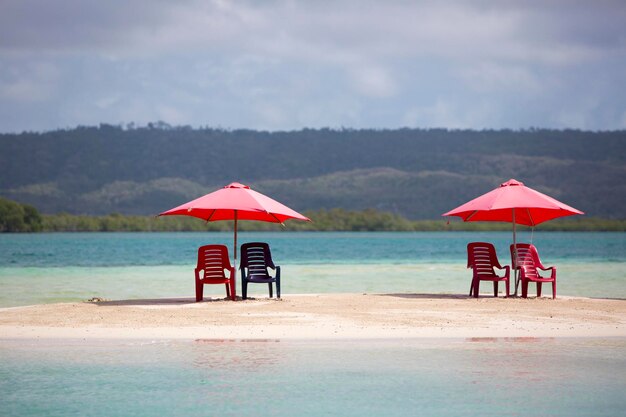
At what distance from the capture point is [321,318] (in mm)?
13031

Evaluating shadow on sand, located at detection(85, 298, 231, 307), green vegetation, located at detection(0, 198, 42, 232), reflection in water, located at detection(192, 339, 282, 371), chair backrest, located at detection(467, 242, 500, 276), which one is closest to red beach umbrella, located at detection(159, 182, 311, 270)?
shadow on sand, located at detection(85, 298, 231, 307)

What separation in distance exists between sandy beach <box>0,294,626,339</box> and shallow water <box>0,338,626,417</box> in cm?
67

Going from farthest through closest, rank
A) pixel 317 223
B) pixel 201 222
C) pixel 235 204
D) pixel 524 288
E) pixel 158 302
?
1. pixel 317 223
2. pixel 201 222
3. pixel 524 288
4. pixel 158 302
5. pixel 235 204

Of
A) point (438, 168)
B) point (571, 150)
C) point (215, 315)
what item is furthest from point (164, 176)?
point (215, 315)

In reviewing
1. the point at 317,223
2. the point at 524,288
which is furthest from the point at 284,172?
the point at 524,288

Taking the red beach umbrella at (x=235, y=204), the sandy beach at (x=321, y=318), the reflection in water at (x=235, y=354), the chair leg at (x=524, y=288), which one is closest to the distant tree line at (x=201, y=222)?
the chair leg at (x=524, y=288)

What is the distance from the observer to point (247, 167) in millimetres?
144250

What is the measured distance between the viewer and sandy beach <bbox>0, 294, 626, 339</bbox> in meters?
11.5

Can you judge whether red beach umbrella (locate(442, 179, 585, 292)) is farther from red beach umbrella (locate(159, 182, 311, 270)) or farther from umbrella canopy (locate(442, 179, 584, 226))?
red beach umbrella (locate(159, 182, 311, 270))

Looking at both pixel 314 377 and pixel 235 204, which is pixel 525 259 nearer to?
pixel 235 204

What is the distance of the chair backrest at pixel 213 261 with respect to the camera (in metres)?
15.0

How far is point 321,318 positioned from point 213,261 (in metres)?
2.76

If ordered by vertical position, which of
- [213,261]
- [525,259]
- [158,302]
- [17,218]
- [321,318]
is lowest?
[321,318]

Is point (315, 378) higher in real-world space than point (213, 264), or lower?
lower
